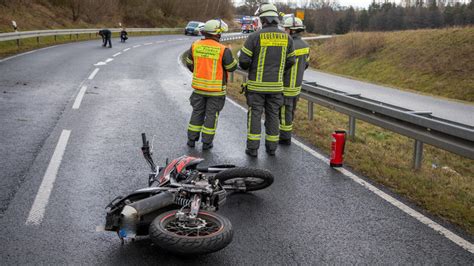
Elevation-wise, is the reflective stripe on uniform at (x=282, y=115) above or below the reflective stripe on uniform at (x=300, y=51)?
below

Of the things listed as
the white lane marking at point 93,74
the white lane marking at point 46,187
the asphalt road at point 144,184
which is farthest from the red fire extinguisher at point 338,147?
the white lane marking at point 93,74

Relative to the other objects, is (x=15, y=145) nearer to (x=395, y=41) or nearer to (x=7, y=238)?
(x=7, y=238)

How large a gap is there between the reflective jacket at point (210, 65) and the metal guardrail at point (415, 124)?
92.2 inches

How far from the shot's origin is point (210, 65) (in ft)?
26.4

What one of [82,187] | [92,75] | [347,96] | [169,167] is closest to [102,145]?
[82,187]

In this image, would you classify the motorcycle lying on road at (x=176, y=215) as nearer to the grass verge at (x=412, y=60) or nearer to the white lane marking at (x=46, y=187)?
the white lane marking at (x=46, y=187)

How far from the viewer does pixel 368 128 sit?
13820 millimetres

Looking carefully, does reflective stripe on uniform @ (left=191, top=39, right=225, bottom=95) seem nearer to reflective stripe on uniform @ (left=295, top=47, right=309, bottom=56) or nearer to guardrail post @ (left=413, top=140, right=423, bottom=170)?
reflective stripe on uniform @ (left=295, top=47, right=309, bottom=56)

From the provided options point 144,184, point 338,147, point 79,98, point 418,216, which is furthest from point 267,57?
point 79,98

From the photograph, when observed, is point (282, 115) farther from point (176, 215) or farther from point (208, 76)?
point (176, 215)

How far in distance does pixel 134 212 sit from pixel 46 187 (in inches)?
87.8

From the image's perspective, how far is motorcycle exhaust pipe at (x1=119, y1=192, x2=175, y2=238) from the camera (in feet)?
13.8

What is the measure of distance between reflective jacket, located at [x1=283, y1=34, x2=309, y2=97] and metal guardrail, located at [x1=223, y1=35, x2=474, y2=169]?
1055 millimetres

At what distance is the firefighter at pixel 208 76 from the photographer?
26.1 feet
